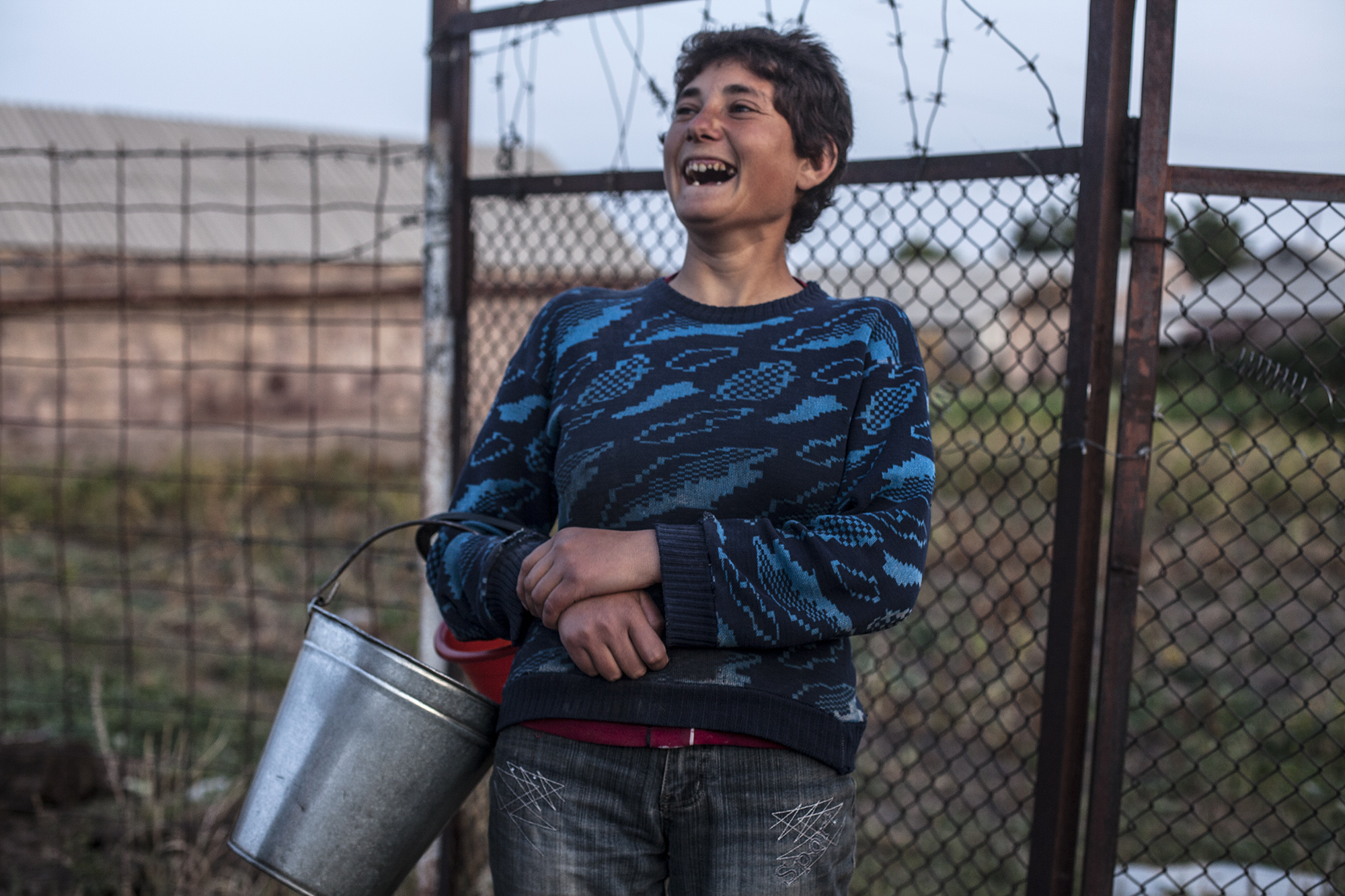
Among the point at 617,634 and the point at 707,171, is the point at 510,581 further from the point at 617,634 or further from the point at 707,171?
the point at 707,171

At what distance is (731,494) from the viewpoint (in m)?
1.54

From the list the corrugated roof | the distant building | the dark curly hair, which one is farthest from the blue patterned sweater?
the corrugated roof

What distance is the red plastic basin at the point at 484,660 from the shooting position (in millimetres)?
1933

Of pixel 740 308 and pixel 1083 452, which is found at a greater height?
pixel 740 308

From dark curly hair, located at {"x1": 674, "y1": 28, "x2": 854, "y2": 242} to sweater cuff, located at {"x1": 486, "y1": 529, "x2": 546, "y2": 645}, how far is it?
795 mm

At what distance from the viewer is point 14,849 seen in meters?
3.27

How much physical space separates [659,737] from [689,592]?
221 millimetres

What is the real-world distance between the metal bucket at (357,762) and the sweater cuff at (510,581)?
0.18m

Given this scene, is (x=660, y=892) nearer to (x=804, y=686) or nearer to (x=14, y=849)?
(x=804, y=686)

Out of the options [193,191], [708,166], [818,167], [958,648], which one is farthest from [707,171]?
[193,191]

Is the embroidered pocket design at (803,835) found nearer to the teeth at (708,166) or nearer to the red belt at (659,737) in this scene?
the red belt at (659,737)

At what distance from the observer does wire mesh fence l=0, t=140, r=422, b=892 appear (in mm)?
3480

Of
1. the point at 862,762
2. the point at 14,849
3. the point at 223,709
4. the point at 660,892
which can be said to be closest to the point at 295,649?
the point at 223,709

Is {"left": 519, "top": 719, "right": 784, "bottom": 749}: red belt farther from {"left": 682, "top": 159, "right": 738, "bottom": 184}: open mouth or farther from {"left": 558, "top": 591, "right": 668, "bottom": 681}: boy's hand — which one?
{"left": 682, "top": 159, "right": 738, "bottom": 184}: open mouth
